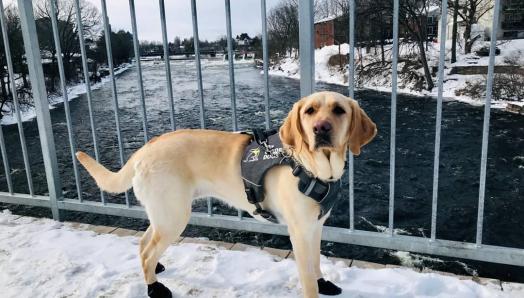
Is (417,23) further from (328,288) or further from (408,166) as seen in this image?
(328,288)

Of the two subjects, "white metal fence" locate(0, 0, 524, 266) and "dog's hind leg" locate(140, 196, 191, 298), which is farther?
"white metal fence" locate(0, 0, 524, 266)

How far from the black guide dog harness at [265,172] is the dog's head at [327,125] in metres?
0.16

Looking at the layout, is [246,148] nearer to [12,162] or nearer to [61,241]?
[61,241]

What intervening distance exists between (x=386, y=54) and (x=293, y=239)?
111 feet

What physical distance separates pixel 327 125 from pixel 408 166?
8245mm

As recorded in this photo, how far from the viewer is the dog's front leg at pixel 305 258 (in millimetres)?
2645

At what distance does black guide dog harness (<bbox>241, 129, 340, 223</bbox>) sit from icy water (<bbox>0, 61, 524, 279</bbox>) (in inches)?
102

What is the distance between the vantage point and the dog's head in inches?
94.0

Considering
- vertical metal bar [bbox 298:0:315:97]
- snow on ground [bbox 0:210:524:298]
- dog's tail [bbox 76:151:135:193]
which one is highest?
vertical metal bar [bbox 298:0:315:97]

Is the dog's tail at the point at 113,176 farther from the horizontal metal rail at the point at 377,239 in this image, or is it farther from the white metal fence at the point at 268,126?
the horizontal metal rail at the point at 377,239

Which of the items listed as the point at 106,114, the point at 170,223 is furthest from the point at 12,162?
the point at 170,223

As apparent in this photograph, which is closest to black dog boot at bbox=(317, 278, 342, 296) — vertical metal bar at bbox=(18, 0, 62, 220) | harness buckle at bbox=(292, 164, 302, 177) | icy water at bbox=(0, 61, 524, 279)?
harness buckle at bbox=(292, 164, 302, 177)

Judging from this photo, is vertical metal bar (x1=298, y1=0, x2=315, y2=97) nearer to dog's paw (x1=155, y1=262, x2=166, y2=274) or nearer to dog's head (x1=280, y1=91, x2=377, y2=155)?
dog's head (x1=280, y1=91, x2=377, y2=155)

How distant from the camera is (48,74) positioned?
27984 mm
